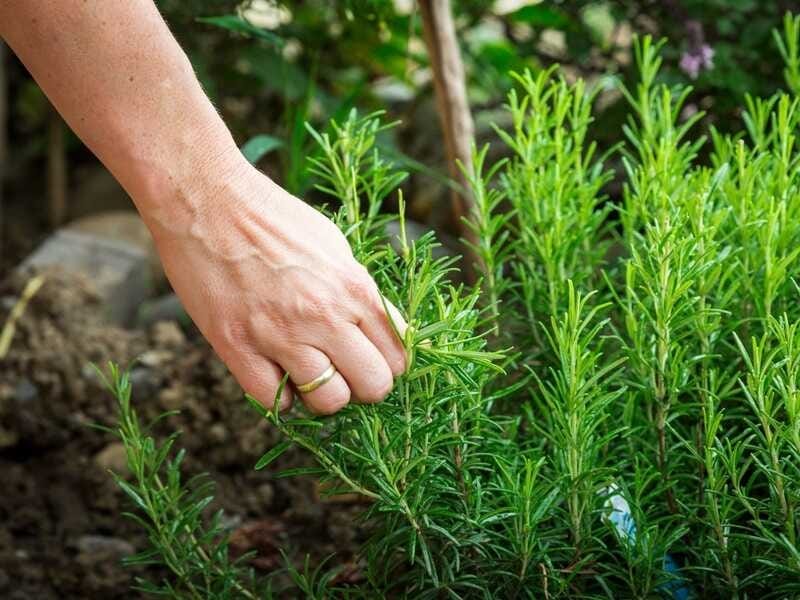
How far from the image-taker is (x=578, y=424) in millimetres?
1189

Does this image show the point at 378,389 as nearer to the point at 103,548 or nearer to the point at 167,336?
the point at 103,548

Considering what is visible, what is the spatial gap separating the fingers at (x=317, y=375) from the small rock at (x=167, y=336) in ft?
5.03

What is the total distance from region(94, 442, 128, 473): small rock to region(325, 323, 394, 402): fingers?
3.80ft

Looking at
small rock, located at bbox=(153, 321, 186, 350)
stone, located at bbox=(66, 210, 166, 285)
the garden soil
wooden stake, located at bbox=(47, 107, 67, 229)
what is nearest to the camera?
the garden soil

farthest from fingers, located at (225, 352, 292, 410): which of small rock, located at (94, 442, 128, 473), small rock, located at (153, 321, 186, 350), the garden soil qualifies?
small rock, located at (153, 321, 186, 350)

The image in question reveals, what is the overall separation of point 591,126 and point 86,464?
1272mm

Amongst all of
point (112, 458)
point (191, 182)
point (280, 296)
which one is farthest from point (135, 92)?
point (112, 458)

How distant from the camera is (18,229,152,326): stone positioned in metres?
2.89

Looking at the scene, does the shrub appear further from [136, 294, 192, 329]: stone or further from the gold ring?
[136, 294, 192, 329]: stone

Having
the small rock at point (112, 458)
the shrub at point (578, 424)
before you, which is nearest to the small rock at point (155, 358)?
the small rock at point (112, 458)

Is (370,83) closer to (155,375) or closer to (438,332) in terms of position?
(155,375)

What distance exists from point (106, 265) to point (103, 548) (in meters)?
1.17

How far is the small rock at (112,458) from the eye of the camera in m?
2.17

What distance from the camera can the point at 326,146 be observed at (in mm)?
1322
